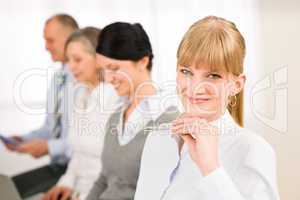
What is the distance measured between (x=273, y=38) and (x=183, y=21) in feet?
0.89

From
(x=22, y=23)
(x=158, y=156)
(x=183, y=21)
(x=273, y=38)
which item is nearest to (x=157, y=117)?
(x=158, y=156)

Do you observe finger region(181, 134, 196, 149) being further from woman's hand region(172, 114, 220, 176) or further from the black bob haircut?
the black bob haircut

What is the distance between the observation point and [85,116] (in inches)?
54.5

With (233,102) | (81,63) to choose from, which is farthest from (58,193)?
(233,102)

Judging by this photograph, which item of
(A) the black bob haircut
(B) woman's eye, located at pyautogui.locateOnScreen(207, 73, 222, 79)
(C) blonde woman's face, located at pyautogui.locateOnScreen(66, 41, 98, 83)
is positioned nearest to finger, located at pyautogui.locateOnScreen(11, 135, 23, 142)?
(C) blonde woman's face, located at pyautogui.locateOnScreen(66, 41, 98, 83)

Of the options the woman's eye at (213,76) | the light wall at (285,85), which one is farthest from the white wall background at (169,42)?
the woman's eye at (213,76)

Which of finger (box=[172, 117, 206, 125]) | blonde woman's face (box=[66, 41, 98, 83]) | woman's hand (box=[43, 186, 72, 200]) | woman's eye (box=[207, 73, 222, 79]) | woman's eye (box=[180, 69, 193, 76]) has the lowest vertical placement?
woman's hand (box=[43, 186, 72, 200])

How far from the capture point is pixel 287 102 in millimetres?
1271

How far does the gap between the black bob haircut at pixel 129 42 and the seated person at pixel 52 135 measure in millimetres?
158

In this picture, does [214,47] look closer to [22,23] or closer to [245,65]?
[245,65]

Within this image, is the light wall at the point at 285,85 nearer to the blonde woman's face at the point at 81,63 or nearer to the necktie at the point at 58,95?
the blonde woman's face at the point at 81,63

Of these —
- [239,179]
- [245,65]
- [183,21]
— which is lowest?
[239,179]

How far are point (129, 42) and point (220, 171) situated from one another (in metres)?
0.47

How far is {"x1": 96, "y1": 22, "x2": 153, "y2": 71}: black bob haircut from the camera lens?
1.30 metres
